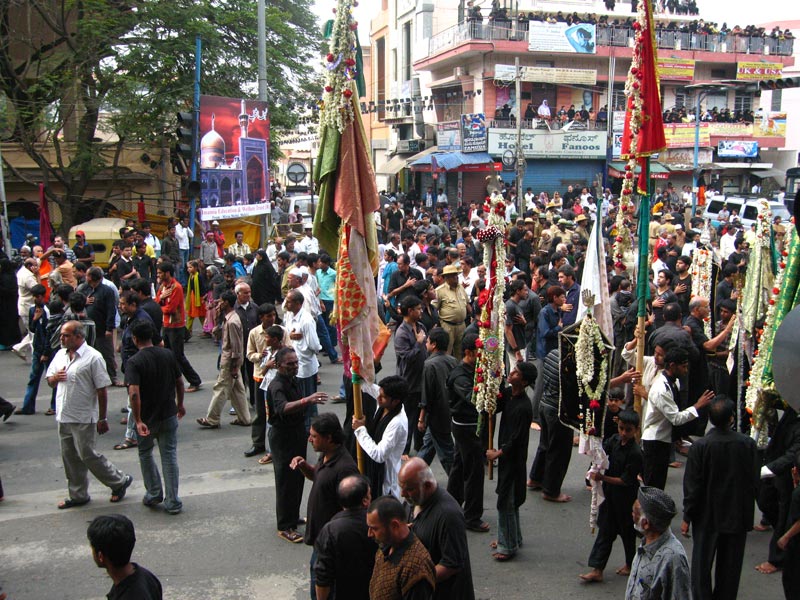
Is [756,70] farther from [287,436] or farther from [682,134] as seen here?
[287,436]

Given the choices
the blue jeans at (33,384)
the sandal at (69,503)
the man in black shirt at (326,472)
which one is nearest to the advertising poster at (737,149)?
the blue jeans at (33,384)

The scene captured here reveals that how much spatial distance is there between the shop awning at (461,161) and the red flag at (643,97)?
997 inches

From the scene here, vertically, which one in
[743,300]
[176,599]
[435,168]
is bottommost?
[176,599]

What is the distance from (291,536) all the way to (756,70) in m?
42.2

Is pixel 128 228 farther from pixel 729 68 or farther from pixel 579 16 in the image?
pixel 729 68

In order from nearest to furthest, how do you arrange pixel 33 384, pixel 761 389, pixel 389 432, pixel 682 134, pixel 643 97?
pixel 389 432
pixel 761 389
pixel 643 97
pixel 33 384
pixel 682 134

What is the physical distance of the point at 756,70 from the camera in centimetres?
4097

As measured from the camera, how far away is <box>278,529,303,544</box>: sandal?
6.65 m

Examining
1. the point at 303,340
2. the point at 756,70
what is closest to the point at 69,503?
the point at 303,340

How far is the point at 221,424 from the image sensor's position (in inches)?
385

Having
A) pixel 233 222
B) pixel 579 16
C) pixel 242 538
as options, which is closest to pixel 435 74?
pixel 579 16

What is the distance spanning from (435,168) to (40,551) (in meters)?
27.1

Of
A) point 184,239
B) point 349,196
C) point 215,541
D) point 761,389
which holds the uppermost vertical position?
point 349,196

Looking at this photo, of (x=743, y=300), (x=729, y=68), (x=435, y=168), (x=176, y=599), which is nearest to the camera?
(x=176, y=599)
